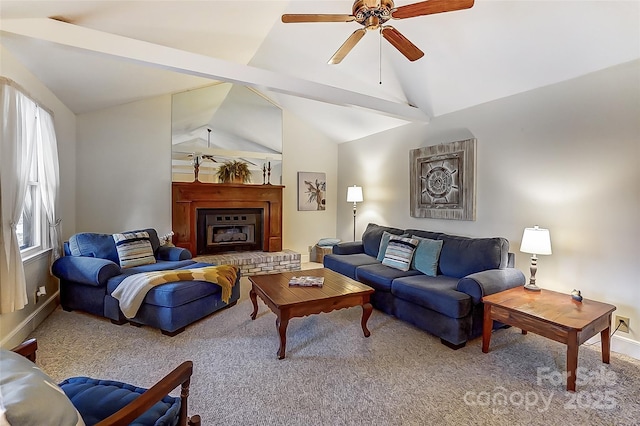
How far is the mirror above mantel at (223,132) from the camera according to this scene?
197 inches

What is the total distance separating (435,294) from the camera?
2.73 meters

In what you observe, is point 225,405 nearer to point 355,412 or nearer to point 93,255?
point 355,412

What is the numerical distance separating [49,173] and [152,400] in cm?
339

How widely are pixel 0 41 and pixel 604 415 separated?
4840 mm

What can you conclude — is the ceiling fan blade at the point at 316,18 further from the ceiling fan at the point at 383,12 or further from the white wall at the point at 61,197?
the white wall at the point at 61,197

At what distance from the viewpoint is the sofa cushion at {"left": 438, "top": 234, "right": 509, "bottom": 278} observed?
306 cm

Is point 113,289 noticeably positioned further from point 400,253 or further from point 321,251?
point 321,251

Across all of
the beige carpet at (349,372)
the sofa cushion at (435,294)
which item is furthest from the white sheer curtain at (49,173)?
the sofa cushion at (435,294)

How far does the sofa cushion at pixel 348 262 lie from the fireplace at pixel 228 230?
191 centimetres

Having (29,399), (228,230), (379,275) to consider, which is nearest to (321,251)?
(228,230)

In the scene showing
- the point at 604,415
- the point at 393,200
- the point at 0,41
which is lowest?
the point at 604,415

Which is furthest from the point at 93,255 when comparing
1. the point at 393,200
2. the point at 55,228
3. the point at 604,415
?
the point at 604,415

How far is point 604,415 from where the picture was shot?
1.83m

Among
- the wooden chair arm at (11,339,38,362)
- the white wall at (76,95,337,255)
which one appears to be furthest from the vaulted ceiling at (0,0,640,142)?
the wooden chair arm at (11,339,38,362)
